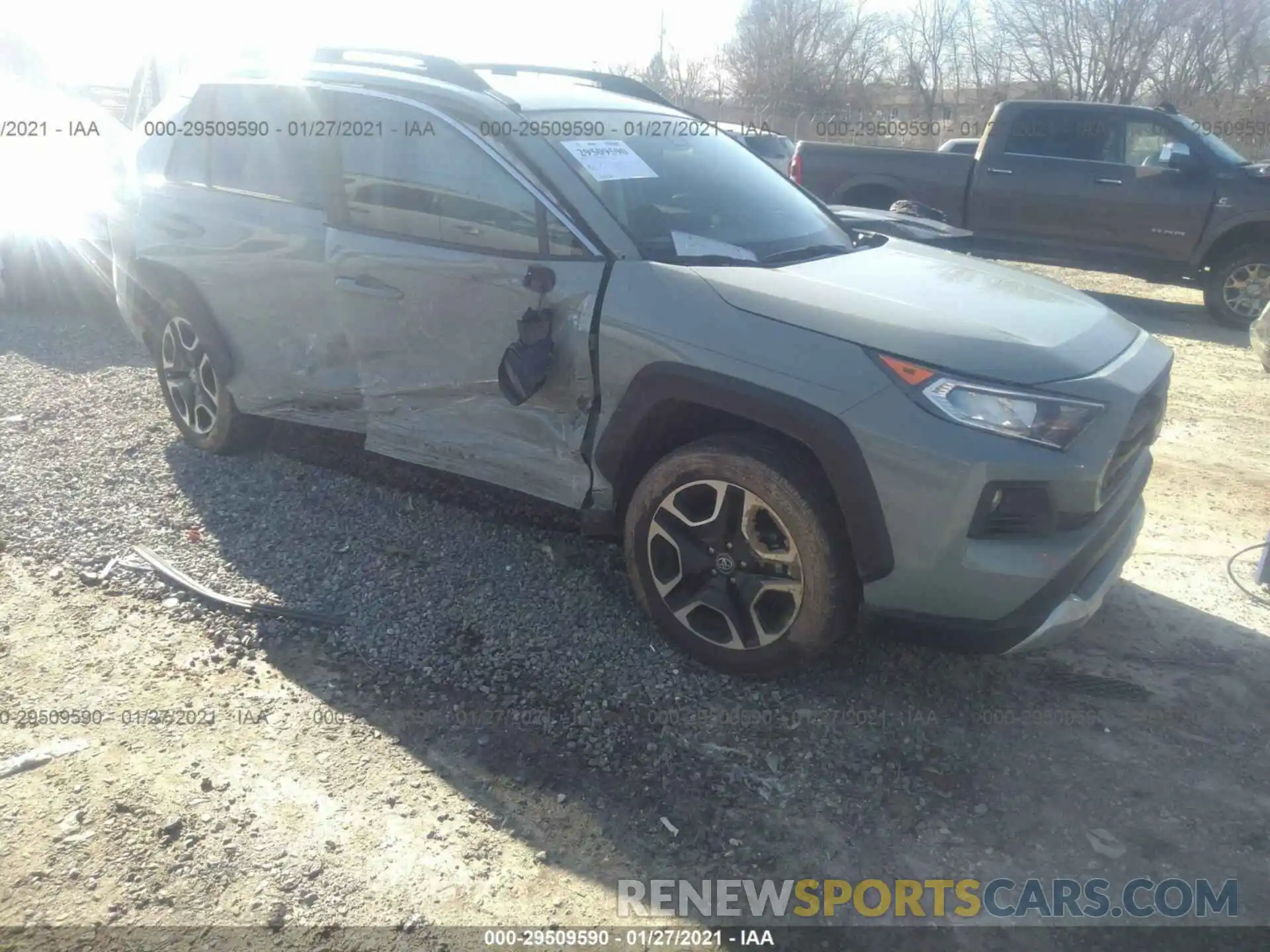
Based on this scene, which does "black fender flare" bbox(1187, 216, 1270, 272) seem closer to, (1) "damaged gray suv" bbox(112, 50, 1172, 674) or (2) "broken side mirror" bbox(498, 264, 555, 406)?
(1) "damaged gray suv" bbox(112, 50, 1172, 674)

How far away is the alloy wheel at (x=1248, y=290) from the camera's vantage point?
8.96 metres

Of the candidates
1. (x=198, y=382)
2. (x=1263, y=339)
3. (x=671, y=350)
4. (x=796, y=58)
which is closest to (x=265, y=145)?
(x=198, y=382)

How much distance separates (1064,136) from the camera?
400 inches

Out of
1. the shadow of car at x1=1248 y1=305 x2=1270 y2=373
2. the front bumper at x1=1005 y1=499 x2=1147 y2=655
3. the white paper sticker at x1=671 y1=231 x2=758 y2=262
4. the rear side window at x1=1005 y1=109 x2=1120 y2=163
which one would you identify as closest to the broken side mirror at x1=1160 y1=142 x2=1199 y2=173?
the rear side window at x1=1005 y1=109 x2=1120 y2=163

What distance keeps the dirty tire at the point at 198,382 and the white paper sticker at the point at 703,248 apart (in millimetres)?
2310

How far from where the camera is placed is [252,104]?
14.2ft

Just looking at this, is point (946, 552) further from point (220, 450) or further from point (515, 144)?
point (220, 450)

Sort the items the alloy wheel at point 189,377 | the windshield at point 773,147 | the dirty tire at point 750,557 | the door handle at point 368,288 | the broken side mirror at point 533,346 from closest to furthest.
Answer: the dirty tire at point 750,557 → the broken side mirror at point 533,346 → the door handle at point 368,288 → the alloy wheel at point 189,377 → the windshield at point 773,147

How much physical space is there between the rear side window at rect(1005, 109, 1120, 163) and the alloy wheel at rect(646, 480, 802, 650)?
350 inches

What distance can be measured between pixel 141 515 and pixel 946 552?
3449mm

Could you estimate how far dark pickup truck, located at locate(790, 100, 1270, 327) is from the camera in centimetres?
→ 916

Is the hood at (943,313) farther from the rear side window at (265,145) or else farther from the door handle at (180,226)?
the door handle at (180,226)

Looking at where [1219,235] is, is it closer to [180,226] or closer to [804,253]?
[804,253]

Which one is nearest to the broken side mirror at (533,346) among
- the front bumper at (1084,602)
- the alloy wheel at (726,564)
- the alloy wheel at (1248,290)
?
the alloy wheel at (726,564)
